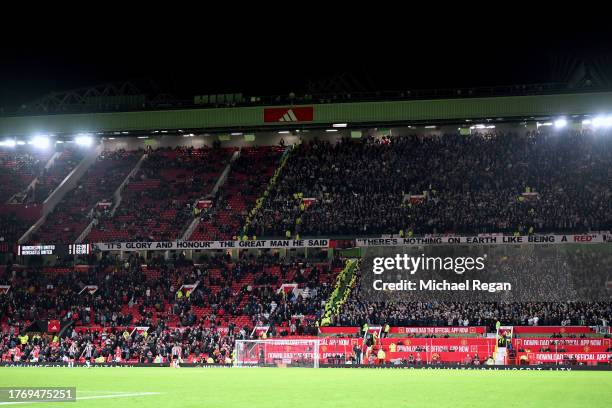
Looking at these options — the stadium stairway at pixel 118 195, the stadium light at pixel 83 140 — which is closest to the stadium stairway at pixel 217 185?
Answer: the stadium stairway at pixel 118 195

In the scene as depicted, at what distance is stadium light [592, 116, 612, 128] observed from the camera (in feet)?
200

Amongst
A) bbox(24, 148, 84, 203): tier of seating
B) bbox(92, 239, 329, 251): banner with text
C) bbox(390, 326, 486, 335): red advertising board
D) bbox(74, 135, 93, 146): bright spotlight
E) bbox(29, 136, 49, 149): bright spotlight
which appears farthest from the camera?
bbox(24, 148, 84, 203): tier of seating

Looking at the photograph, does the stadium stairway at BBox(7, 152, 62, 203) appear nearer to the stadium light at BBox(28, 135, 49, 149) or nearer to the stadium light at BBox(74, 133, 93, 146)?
the stadium light at BBox(28, 135, 49, 149)

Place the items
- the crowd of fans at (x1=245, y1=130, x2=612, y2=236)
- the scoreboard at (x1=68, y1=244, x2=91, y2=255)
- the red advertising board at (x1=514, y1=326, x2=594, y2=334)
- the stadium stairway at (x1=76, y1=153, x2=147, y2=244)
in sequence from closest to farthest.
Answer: the red advertising board at (x1=514, y1=326, x2=594, y2=334) → the crowd of fans at (x1=245, y1=130, x2=612, y2=236) → the scoreboard at (x1=68, y1=244, x2=91, y2=255) → the stadium stairway at (x1=76, y1=153, x2=147, y2=244)

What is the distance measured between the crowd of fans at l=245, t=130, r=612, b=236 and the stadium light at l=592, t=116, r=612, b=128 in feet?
3.06

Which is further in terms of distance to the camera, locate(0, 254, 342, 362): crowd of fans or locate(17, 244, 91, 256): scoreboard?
locate(17, 244, 91, 256): scoreboard

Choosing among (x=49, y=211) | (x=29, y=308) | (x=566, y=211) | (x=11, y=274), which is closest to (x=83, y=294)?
(x=29, y=308)

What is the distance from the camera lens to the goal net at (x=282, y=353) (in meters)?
45.5

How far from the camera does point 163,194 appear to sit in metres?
68.4

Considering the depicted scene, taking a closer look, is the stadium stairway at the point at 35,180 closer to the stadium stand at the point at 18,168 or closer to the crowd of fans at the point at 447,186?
the stadium stand at the point at 18,168

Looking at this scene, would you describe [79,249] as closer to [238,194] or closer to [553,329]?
[238,194]

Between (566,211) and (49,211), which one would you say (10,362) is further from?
(566,211)

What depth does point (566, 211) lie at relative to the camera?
56.2 m

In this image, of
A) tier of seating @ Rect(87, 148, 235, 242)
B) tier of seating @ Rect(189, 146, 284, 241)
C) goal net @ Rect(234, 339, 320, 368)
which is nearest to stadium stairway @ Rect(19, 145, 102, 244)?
tier of seating @ Rect(87, 148, 235, 242)
